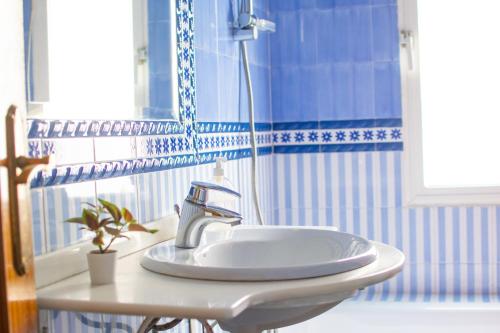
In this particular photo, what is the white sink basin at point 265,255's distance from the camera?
1.32 meters

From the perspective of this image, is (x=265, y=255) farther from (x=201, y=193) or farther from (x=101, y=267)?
(x=101, y=267)

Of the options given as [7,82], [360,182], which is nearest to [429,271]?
[360,182]

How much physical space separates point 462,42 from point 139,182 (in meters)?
1.87

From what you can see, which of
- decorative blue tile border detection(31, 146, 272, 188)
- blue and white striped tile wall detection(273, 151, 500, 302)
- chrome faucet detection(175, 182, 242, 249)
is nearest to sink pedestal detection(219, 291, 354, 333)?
chrome faucet detection(175, 182, 242, 249)

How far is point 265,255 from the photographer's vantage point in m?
1.80

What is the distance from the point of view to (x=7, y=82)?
114 cm

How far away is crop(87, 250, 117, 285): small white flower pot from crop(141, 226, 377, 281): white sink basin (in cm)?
11

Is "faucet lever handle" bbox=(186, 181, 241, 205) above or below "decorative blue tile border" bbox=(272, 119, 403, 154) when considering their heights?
below

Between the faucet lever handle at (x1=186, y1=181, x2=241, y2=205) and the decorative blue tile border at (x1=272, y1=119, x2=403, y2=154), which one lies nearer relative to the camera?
the faucet lever handle at (x1=186, y1=181, x2=241, y2=205)

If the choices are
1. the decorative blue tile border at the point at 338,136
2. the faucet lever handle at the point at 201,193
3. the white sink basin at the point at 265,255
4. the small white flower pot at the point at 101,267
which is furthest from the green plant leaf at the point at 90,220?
the decorative blue tile border at the point at 338,136

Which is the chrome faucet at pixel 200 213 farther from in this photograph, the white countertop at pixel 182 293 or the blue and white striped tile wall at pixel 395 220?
the blue and white striped tile wall at pixel 395 220

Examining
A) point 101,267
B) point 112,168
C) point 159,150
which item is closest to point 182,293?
point 101,267

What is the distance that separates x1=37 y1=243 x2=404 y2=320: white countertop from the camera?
1.16 m

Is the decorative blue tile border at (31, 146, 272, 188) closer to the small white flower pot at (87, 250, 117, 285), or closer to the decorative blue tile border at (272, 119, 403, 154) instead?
the small white flower pot at (87, 250, 117, 285)
